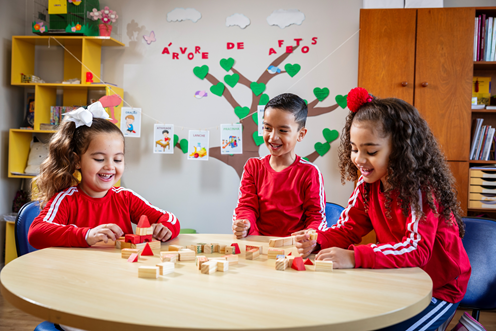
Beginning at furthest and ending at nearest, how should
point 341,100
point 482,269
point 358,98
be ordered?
point 341,100
point 482,269
point 358,98

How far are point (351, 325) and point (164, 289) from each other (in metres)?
0.42

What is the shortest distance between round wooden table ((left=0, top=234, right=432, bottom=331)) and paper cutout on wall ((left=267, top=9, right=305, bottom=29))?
278cm

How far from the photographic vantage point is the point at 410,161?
1.27 metres

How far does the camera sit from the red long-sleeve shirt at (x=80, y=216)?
4.46ft

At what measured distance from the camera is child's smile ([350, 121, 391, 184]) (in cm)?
131

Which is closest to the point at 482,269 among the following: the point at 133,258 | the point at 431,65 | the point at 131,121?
the point at 133,258

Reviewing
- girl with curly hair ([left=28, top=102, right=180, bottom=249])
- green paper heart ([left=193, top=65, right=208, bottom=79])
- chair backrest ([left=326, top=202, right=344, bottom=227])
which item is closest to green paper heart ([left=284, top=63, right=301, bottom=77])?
green paper heart ([left=193, top=65, right=208, bottom=79])

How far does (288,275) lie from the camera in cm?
108

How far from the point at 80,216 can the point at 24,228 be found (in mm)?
208

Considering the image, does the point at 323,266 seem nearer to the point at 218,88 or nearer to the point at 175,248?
the point at 175,248

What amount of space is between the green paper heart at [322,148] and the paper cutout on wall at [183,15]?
1.59 metres

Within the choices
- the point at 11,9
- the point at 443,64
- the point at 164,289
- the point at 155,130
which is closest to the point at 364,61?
the point at 443,64

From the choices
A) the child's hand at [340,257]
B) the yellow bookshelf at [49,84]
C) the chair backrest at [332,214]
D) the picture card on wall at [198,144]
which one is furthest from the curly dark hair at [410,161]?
the yellow bookshelf at [49,84]

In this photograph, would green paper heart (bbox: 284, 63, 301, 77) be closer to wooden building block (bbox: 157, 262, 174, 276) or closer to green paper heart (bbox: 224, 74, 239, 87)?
green paper heart (bbox: 224, 74, 239, 87)
